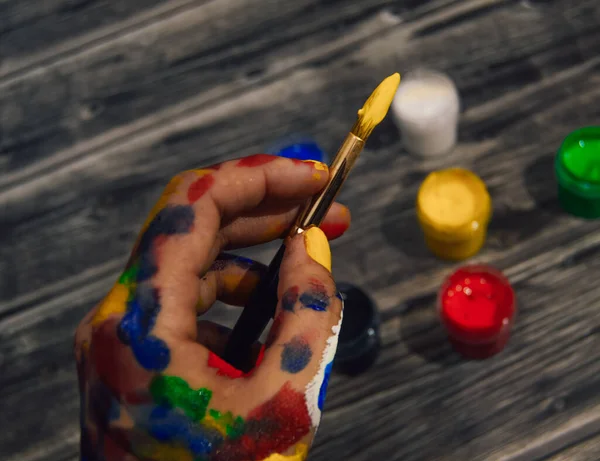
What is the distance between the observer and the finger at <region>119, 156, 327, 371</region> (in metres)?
0.58

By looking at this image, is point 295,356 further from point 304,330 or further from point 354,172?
point 354,172

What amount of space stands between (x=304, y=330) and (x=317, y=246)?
0.09 metres

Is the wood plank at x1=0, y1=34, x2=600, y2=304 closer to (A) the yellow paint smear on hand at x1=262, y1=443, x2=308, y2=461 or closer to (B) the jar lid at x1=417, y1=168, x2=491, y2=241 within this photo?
(B) the jar lid at x1=417, y1=168, x2=491, y2=241

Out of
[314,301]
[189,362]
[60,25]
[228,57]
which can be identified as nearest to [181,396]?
[189,362]

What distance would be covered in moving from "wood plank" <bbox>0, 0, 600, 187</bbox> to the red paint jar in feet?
1.01

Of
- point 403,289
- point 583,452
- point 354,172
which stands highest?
point 354,172

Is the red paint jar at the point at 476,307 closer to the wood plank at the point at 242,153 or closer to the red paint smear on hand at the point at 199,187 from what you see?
the wood plank at the point at 242,153

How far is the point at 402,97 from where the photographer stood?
101 centimetres

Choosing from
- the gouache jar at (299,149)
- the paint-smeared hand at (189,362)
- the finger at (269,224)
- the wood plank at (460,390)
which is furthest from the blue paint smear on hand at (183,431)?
the gouache jar at (299,149)

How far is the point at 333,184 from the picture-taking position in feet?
2.18

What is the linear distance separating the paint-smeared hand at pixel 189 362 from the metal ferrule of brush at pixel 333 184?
3 cm

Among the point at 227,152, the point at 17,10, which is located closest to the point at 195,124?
the point at 227,152

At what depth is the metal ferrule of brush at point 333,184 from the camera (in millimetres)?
645

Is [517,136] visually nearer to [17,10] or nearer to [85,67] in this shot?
[85,67]
